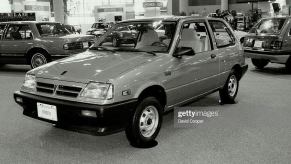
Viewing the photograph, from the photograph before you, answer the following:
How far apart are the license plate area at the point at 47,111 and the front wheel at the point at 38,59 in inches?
216

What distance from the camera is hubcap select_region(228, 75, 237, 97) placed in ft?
17.4

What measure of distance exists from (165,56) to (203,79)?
90cm

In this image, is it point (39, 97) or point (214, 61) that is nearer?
point (39, 97)

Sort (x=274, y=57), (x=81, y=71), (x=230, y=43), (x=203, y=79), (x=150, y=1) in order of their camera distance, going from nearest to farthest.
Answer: (x=81, y=71) < (x=203, y=79) < (x=230, y=43) < (x=274, y=57) < (x=150, y=1)

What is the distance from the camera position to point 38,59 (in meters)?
8.73

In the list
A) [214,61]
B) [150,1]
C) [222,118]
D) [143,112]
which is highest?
[150,1]

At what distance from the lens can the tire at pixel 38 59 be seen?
28.2 feet

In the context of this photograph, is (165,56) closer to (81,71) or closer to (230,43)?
(81,71)

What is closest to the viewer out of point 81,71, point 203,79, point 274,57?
point 81,71

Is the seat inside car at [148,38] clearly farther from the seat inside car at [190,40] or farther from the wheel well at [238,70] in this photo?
the wheel well at [238,70]

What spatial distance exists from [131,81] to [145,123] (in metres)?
0.59

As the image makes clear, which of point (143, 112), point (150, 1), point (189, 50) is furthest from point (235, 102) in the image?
point (150, 1)

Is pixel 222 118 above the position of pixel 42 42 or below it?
below

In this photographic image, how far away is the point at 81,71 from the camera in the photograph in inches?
Result: 131
